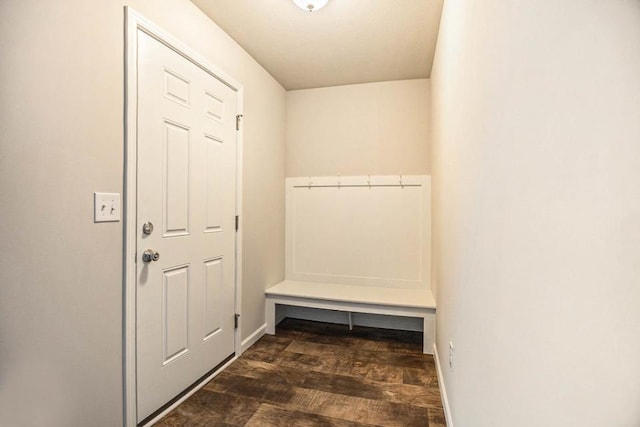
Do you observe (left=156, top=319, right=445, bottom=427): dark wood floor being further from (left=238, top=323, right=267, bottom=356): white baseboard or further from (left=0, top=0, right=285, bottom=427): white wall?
(left=0, top=0, right=285, bottom=427): white wall

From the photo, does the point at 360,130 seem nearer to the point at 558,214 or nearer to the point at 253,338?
the point at 253,338

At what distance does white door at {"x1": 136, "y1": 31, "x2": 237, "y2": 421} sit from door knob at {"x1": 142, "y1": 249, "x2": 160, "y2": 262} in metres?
0.01

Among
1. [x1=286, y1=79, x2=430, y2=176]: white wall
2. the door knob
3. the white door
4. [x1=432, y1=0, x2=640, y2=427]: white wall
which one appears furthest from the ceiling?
the door knob

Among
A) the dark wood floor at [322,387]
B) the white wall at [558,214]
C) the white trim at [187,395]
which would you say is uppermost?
the white wall at [558,214]

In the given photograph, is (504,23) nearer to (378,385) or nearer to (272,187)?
(378,385)

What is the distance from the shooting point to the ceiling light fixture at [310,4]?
→ 191 cm

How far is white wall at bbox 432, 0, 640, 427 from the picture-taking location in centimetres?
38

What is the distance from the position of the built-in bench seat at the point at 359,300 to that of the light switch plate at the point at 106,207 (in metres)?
1.69

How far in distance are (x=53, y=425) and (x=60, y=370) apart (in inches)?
8.0

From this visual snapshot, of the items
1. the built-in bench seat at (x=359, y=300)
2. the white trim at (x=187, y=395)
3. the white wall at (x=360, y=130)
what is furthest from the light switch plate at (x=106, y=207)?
the white wall at (x=360, y=130)

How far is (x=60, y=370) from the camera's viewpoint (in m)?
1.24

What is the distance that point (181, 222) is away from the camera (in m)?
1.89

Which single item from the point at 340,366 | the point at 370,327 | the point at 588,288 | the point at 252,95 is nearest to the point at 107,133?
the point at 252,95

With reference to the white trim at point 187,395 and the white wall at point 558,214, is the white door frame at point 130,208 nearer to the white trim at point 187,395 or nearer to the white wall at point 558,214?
the white trim at point 187,395
